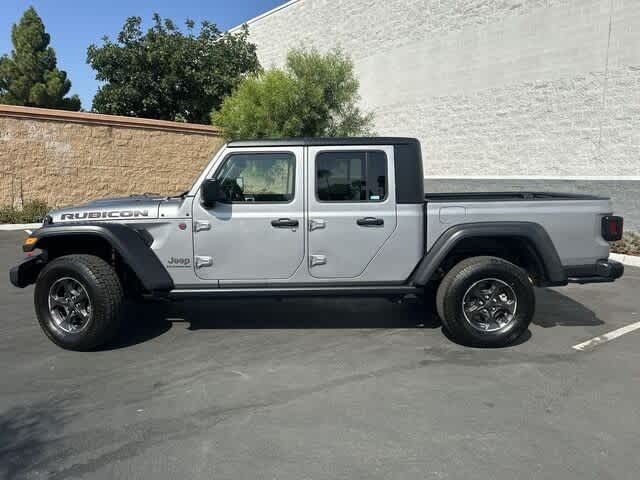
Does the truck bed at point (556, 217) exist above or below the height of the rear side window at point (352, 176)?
below

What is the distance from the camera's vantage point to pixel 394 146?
4594mm

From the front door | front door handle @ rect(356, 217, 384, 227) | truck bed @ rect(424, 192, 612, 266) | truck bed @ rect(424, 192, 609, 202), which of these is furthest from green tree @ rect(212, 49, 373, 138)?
truck bed @ rect(424, 192, 612, 266)

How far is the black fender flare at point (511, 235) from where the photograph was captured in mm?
4359

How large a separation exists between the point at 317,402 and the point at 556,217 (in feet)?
9.39

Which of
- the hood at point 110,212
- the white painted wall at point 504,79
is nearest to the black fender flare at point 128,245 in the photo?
the hood at point 110,212

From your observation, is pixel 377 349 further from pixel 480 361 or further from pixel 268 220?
pixel 268 220

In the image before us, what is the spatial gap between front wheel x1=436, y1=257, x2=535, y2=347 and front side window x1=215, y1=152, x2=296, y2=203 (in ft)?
5.90

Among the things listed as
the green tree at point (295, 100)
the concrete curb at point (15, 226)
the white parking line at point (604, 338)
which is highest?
the green tree at point (295, 100)

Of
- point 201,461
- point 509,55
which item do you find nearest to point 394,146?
point 201,461

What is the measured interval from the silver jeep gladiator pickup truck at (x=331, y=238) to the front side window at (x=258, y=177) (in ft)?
0.03

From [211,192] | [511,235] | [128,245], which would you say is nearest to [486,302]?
[511,235]

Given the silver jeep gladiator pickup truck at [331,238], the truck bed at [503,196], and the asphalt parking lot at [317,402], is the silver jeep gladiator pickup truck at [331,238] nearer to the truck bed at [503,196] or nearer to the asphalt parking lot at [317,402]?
the truck bed at [503,196]

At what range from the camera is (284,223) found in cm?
444

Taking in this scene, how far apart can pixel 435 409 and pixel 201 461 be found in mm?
1636
